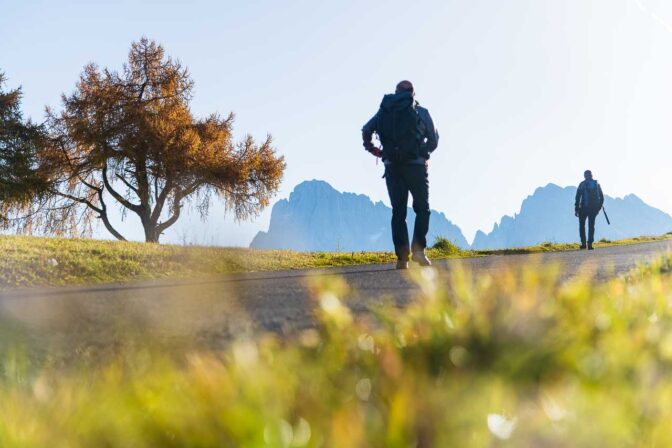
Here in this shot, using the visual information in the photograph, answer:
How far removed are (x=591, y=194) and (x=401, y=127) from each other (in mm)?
13239

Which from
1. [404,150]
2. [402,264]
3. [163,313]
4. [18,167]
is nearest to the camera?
[163,313]

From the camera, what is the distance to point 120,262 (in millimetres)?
10602

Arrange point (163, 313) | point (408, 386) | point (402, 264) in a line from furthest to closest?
point (402, 264), point (163, 313), point (408, 386)

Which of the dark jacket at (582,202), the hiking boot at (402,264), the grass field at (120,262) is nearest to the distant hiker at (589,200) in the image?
the dark jacket at (582,202)

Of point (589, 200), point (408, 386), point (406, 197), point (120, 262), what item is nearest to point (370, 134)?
point (406, 197)

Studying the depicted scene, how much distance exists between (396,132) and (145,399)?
22.6ft

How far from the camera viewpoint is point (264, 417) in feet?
4.25

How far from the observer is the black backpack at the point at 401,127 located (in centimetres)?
823

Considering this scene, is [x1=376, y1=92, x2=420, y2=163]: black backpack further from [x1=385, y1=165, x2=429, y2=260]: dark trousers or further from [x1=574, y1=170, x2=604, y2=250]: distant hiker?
[x1=574, y1=170, x2=604, y2=250]: distant hiker

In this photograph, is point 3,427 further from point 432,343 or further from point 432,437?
point 432,343

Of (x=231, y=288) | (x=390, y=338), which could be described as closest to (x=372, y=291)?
(x=231, y=288)

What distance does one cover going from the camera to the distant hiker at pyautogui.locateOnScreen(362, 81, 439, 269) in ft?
27.0

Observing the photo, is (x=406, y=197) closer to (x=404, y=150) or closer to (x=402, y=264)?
(x=404, y=150)

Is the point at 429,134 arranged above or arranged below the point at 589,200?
below
